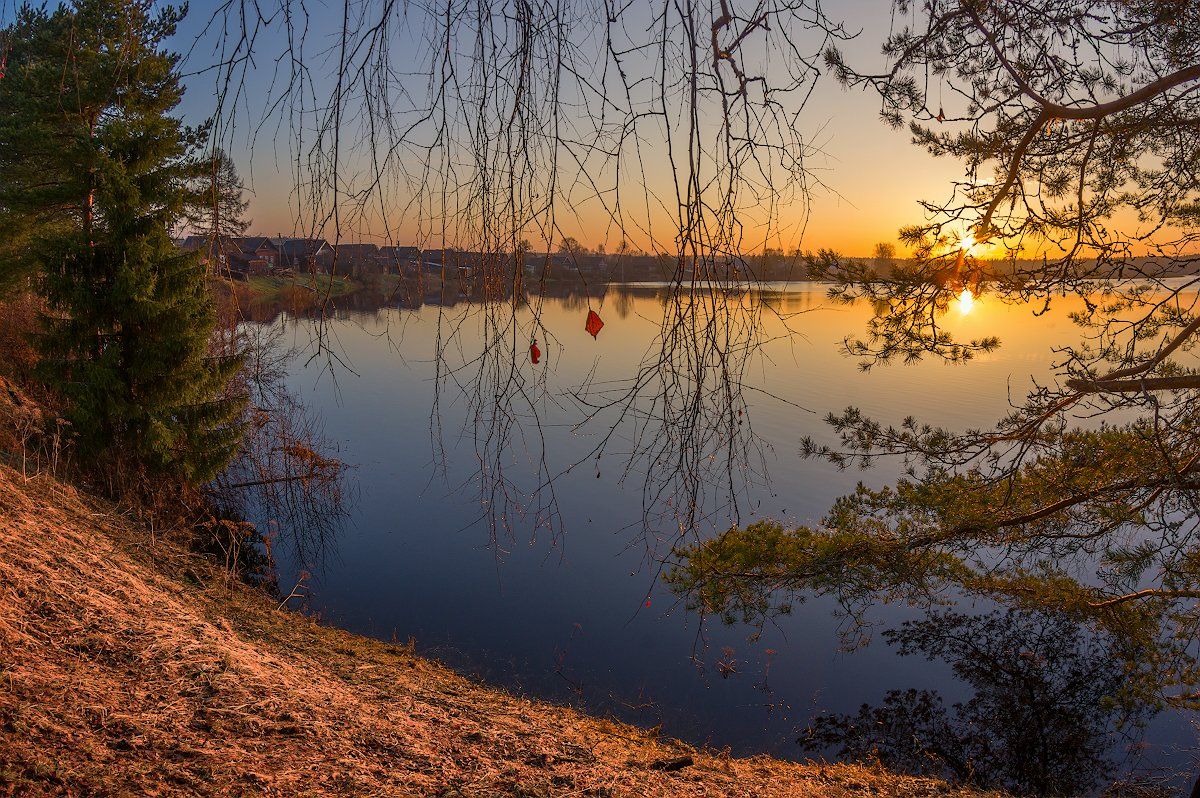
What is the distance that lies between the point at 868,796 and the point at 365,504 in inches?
390

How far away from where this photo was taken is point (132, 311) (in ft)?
34.2

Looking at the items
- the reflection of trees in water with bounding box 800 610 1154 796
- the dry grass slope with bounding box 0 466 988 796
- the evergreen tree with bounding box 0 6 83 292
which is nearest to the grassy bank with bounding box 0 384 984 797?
the dry grass slope with bounding box 0 466 988 796

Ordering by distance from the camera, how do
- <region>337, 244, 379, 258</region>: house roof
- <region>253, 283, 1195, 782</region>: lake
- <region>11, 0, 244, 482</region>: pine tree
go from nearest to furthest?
<region>337, 244, 379, 258</region>: house roof → <region>253, 283, 1195, 782</region>: lake → <region>11, 0, 244, 482</region>: pine tree

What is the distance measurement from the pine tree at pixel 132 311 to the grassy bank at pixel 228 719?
538 centimetres

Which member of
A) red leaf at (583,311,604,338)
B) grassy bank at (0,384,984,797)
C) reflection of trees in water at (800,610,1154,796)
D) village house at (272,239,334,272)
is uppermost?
village house at (272,239,334,272)

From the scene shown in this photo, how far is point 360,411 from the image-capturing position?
59.5 feet

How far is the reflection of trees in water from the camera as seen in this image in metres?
6.55

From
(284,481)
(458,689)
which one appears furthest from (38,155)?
(458,689)

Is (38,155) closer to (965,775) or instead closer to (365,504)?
(365,504)

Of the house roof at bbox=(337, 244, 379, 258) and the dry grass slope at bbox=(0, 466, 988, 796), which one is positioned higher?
the house roof at bbox=(337, 244, 379, 258)

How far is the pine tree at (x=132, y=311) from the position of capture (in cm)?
996

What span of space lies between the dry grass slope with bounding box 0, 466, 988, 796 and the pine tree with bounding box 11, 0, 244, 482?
17.2 feet

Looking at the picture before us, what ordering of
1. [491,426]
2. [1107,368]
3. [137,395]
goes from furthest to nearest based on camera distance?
[137,395], [1107,368], [491,426]

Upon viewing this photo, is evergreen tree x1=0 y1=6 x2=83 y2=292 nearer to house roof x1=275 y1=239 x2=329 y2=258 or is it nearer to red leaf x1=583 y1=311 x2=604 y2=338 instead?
house roof x1=275 y1=239 x2=329 y2=258
